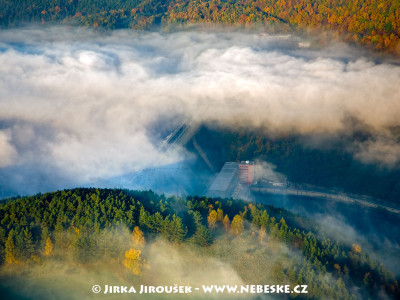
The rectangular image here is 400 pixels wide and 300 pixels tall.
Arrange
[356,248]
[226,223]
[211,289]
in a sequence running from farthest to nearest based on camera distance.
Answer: [356,248], [226,223], [211,289]

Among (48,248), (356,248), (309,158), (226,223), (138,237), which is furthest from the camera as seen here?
(309,158)

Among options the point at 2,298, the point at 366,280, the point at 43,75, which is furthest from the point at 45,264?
the point at 43,75

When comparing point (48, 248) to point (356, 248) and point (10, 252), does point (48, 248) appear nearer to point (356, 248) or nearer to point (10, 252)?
point (10, 252)

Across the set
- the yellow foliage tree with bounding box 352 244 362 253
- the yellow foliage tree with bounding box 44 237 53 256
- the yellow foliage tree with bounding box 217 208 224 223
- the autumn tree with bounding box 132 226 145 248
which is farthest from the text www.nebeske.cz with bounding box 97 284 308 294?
the yellow foliage tree with bounding box 352 244 362 253

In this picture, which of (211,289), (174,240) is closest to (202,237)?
(174,240)

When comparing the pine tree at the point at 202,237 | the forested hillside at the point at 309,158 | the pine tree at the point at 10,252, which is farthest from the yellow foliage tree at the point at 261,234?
the forested hillside at the point at 309,158

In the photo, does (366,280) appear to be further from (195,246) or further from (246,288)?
(195,246)
